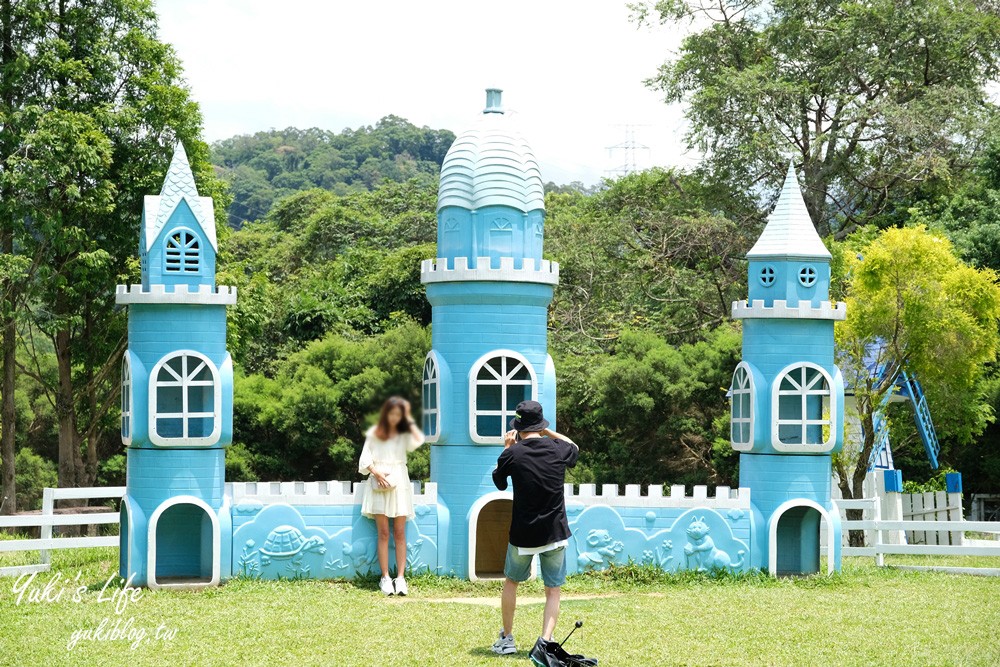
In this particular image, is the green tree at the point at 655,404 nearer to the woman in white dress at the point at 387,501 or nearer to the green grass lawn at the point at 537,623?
the green grass lawn at the point at 537,623

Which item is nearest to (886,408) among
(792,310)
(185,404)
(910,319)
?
(910,319)

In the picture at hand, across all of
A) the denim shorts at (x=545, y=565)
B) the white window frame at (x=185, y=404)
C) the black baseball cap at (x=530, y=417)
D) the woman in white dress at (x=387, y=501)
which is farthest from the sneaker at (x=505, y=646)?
the white window frame at (x=185, y=404)

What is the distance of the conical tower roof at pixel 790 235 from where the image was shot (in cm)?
1639

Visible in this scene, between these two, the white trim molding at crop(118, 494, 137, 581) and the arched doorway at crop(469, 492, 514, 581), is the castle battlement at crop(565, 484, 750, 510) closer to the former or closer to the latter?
the arched doorway at crop(469, 492, 514, 581)

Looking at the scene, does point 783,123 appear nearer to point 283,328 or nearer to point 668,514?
point 283,328

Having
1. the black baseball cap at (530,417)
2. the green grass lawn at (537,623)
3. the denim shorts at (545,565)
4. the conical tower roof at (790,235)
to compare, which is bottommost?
the green grass lawn at (537,623)

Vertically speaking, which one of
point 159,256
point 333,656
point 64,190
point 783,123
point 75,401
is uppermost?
point 783,123

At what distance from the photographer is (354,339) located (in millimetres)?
31531

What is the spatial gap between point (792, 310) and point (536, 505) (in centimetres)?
707

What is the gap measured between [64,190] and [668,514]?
40.1 ft

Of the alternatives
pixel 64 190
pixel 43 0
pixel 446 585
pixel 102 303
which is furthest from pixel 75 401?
pixel 446 585

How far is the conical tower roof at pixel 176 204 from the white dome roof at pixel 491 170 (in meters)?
2.88

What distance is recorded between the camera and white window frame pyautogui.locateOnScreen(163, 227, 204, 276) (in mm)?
15102

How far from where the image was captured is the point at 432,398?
16.0 metres
